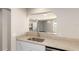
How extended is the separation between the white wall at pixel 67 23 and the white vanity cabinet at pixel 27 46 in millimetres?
306

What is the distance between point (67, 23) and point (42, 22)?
323 mm

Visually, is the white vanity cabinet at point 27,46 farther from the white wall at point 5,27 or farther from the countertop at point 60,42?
the white wall at point 5,27

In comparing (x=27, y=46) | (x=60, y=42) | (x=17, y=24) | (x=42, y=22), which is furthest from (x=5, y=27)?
(x=60, y=42)

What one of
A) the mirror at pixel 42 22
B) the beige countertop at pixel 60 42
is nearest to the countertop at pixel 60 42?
the beige countertop at pixel 60 42

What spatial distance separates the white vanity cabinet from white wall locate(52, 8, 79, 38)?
0.31 m

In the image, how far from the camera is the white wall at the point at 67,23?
1.02 metres

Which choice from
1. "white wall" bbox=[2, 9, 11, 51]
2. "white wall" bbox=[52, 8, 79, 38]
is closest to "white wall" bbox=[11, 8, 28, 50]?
"white wall" bbox=[2, 9, 11, 51]

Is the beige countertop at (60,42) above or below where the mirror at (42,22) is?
below

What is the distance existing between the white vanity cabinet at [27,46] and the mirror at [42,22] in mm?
198

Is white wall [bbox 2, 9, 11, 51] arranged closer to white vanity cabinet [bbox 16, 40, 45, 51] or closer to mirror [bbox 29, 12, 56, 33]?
white vanity cabinet [bbox 16, 40, 45, 51]

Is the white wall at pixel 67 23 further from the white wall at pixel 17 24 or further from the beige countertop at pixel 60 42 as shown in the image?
the white wall at pixel 17 24

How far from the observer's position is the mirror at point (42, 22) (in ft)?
3.63
